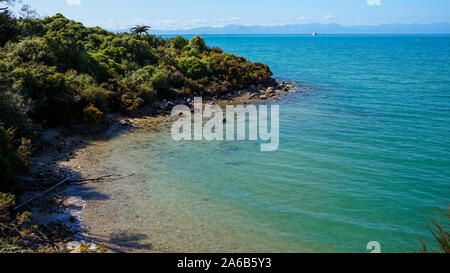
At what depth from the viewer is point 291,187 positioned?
1590cm

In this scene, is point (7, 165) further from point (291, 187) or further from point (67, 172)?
point (291, 187)

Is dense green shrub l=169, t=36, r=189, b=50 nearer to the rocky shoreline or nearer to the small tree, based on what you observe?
the small tree

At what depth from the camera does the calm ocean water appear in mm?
12039

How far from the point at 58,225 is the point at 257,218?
7.64m

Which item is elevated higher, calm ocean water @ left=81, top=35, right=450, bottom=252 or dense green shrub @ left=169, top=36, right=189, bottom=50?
dense green shrub @ left=169, top=36, right=189, bottom=50

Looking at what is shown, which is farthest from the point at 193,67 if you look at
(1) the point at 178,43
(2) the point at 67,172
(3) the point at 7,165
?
(3) the point at 7,165

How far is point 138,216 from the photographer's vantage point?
43.0ft

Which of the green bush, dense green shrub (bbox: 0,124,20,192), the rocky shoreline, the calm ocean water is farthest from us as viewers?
the green bush

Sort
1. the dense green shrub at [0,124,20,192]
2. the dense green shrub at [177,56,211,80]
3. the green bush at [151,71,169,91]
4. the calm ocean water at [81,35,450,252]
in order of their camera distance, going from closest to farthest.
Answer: the calm ocean water at [81,35,450,252] → the dense green shrub at [0,124,20,192] → the green bush at [151,71,169,91] → the dense green shrub at [177,56,211,80]

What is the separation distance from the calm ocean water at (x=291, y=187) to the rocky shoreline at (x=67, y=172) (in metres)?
1.16

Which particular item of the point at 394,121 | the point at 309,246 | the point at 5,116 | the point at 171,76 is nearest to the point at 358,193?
the point at 309,246

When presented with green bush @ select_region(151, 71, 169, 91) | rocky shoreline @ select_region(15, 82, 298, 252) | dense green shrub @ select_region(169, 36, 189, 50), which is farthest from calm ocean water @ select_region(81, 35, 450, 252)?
dense green shrub @ select_region(169, 36, 189, 50)

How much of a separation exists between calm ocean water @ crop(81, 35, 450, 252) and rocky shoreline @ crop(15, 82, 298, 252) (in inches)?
45.5

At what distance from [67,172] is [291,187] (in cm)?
1140
